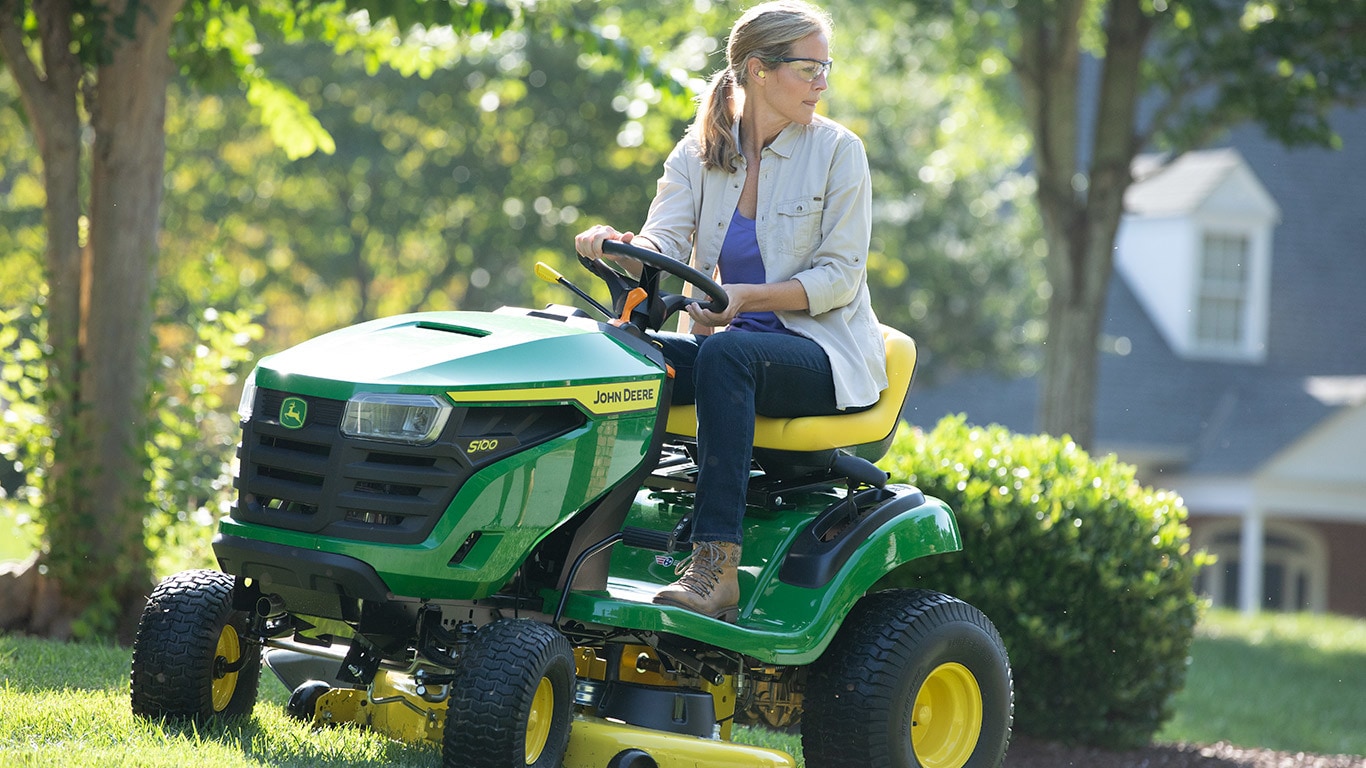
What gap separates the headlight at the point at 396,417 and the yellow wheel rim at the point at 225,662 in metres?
0.73

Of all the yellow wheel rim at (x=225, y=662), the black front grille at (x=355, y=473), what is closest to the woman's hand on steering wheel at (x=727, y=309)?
the black front grille at (x=355, y=473)

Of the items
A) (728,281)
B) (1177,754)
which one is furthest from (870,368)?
(1177,754)

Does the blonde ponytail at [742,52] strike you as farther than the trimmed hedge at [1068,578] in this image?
No

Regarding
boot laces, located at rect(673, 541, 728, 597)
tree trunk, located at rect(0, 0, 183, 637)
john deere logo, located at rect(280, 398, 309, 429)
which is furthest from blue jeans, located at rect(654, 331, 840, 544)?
tree trunk, located at rect(0, 0, 183, 637)

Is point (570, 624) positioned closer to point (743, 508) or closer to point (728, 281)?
point (743, 508)

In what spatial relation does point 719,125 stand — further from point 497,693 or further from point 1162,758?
point 1162,758

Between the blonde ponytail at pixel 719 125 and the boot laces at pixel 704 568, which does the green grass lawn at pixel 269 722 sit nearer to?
the boot laces at pixel 704 568

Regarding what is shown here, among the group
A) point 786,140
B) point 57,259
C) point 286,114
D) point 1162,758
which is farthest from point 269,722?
point 286,114

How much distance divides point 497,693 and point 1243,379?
17935 mm

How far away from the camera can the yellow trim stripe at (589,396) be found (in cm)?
334

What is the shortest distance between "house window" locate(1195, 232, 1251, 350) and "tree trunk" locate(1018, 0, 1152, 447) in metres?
9.13

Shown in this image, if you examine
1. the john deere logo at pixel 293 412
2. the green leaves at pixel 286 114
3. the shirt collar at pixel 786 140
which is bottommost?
the john deere logo at pixel 293 412

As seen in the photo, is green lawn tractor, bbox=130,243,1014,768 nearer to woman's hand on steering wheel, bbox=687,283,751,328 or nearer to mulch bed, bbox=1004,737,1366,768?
woman's hand on steering wheel, bbox=687,283,751,328

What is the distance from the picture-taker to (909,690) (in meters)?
3.96
